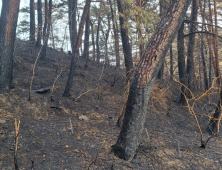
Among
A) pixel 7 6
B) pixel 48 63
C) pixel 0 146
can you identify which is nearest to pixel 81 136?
pixel 0 146

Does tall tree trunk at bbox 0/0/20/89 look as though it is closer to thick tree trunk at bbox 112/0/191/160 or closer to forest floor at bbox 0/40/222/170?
forest floor at bbox 0/40/222/170

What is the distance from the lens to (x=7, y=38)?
6.30 metres

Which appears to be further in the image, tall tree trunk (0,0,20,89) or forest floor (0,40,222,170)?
tall tree trunk (0,0,20,89)

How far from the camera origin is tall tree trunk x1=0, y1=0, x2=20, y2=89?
6.20 metres

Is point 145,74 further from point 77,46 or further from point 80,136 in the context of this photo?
point 77,46

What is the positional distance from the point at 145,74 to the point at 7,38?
438 centimetres

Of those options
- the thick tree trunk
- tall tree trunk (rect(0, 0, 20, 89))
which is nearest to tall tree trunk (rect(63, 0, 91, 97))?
tall tree trunk (rect(0, 0, 20, 89))

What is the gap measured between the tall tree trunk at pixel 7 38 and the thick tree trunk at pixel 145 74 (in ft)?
13.1

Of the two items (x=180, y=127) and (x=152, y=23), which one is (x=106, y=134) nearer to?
(x=180, y=127)

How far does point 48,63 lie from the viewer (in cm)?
1184

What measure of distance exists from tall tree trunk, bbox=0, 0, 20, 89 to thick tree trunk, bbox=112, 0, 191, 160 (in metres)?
3.98

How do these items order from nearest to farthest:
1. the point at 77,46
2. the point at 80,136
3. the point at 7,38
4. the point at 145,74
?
the point at 145,74 < the point at 80,136 < the point at 7,38 < the point at 77,46

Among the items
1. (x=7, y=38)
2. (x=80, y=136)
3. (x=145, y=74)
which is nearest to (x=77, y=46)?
→ (x=7, y=38)

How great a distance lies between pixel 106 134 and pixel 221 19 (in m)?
14.6
